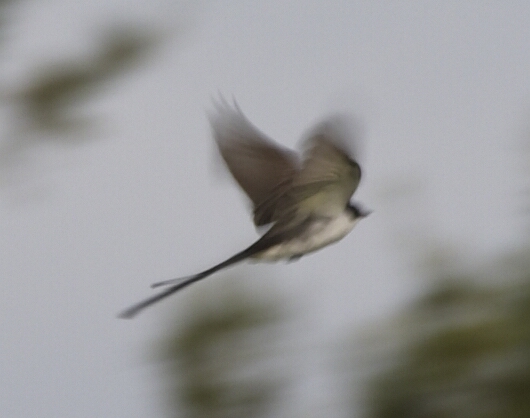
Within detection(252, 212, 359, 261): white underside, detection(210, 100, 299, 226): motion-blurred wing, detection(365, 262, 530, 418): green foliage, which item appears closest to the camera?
detection(365, 262, 530, 418): green foliage

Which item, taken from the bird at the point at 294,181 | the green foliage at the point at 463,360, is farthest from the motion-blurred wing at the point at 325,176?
the green foliage at the point at 463,360

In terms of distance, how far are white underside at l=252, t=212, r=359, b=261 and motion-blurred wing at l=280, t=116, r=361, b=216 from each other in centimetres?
7

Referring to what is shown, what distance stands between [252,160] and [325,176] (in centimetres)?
25

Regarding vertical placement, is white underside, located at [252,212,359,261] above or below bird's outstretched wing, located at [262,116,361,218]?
below

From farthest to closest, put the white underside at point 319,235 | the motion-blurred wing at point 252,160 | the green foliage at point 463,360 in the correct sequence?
the motion-blurred wing at point 252,160
the white underside at point 319,235
the green foliage at point 463,360

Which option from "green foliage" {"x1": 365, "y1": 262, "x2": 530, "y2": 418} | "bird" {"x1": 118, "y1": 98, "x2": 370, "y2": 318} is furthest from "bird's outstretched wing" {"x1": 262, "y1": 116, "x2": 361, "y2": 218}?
"green foliage" {"x1": 365, "y1": 262, "x2": 530, "y2": 418}

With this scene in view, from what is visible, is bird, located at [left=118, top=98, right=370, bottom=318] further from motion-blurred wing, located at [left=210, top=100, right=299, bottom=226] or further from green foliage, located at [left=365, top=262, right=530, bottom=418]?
green foliage, located at [left=365, top=262, right=530, bottom=418]

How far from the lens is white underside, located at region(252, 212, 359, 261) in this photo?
1.39 meters

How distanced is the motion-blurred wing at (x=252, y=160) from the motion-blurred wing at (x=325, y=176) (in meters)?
0.04

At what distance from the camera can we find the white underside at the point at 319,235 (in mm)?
1394

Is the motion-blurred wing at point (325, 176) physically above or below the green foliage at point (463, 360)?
above

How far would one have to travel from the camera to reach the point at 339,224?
1.52m

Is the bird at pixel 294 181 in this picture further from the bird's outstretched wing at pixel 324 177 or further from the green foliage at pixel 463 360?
the green foliage at pixel 463 360

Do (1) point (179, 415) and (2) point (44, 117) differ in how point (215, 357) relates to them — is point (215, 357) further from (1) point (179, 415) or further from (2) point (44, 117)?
(2) point (44, 117)
